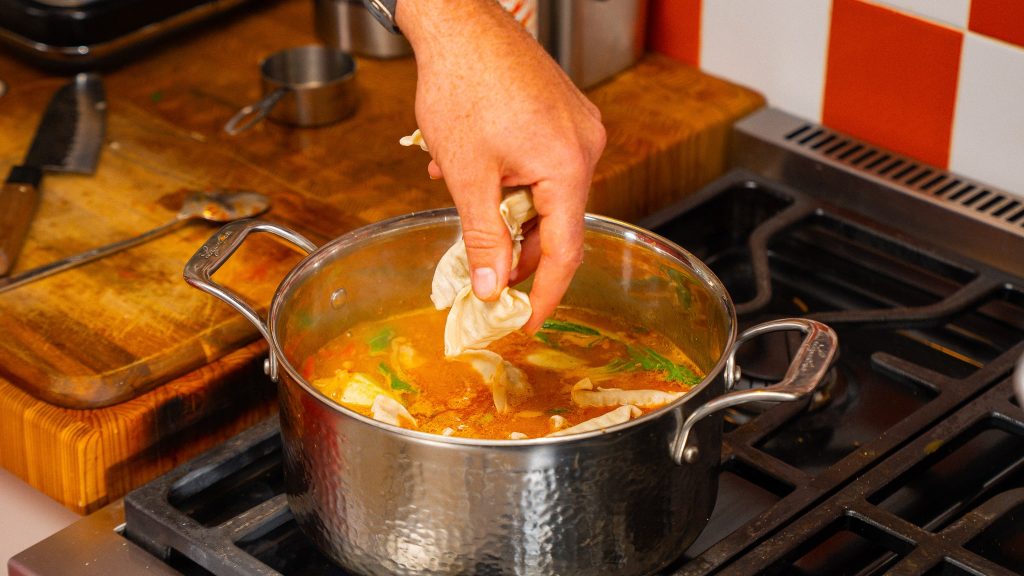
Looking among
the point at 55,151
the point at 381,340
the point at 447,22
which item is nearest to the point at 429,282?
the point at 381,340

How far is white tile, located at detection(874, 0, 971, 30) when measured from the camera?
51.4 inches

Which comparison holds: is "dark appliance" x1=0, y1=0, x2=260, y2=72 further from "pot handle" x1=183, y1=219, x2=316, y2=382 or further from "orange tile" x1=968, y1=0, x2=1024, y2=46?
"orange tile" x1=968, y1=0, x2=1024, y2=46

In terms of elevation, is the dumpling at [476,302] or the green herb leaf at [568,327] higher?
the dumpling at [476,302]

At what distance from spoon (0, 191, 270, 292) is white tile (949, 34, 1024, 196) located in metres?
0.72

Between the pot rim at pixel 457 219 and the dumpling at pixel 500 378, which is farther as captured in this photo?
the dumpling at pixel 500 378

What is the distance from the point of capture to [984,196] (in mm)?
1344

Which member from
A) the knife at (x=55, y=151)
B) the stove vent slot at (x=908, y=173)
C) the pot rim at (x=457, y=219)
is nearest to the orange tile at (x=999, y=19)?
the stove vent slot at (x=908, y=173)

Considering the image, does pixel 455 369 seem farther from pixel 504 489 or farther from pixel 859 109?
pixel 859 109

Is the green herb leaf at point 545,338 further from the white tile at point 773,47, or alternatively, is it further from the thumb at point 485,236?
the white tile at point 773,47

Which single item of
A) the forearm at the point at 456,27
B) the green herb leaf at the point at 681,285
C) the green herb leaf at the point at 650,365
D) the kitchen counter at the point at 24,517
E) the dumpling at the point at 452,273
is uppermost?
the forearm at the point at 456,27

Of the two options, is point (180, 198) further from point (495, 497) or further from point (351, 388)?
point (495, 497)

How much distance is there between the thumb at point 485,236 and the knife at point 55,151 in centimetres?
59

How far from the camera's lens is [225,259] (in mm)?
1011

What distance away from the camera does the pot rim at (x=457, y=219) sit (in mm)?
811
